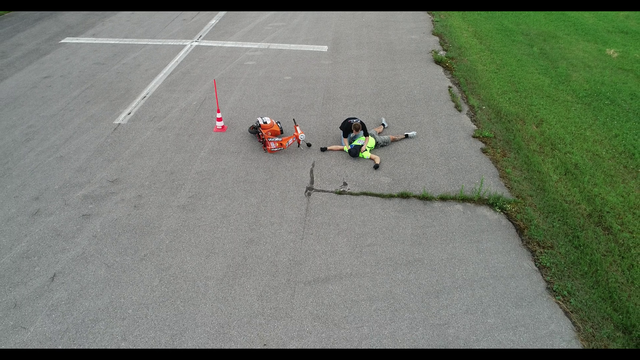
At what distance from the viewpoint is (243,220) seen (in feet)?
22.3

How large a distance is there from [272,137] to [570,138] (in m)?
6.76

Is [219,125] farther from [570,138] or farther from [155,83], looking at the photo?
[570,138]

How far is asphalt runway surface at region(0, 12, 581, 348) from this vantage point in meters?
5.25

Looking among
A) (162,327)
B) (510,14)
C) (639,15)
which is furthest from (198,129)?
(639,15)

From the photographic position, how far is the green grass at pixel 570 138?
5.67m

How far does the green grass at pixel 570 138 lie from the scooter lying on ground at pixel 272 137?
14.0ft

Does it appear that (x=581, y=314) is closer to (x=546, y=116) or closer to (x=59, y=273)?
(x=546, y=116)

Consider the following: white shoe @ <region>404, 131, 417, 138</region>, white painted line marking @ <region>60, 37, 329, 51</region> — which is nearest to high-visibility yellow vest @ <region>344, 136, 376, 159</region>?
white shoe @ <region>404, 131, 417, 138</region>

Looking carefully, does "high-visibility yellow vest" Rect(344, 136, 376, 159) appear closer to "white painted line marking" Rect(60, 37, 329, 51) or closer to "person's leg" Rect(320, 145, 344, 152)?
"person's leg" Rect(320, 145, 344, 152)

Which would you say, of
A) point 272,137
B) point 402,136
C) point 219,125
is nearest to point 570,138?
point 402,136

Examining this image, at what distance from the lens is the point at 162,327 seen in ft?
17.1

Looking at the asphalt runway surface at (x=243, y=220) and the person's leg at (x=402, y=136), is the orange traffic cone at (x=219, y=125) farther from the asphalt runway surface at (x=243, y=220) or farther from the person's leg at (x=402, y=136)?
the person's leg at (x=402, y=136)

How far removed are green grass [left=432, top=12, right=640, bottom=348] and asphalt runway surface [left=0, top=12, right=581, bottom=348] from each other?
48 centimetres

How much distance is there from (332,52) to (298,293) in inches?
382
